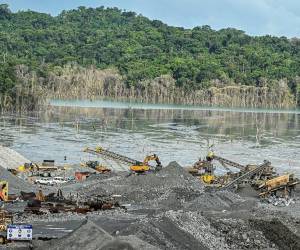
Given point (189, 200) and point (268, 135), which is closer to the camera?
point (189, 200)

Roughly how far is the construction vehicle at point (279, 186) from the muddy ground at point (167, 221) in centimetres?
110

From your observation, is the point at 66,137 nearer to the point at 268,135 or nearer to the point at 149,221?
the point at 268,135

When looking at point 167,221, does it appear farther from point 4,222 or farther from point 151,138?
point 151,138

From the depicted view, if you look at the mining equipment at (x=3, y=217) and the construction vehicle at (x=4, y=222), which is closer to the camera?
the construction vehicle at (x=4, y=222)

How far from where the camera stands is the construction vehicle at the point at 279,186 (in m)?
47.9

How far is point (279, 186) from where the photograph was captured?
157 ft

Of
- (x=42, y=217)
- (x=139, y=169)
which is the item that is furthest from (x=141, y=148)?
(x=42, y=217)

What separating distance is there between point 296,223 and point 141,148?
51.2 meters

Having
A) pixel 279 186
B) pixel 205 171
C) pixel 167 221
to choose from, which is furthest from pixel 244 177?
pixel 167 221

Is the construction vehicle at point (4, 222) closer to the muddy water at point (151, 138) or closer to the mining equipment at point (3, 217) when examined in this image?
the mining equipment at point (3, 217)

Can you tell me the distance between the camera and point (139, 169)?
174 ft

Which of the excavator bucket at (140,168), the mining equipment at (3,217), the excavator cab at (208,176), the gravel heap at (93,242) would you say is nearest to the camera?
the gravel heap at (93,242)

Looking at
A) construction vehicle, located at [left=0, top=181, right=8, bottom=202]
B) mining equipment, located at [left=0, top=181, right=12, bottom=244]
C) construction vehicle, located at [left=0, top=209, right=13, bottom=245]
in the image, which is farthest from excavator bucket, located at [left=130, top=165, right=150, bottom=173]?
construction vehicle, located at [left=0, top=209, right=13, bottom=245]

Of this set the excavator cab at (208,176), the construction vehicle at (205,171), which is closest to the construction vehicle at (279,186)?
the excavator cab at (208,176)
